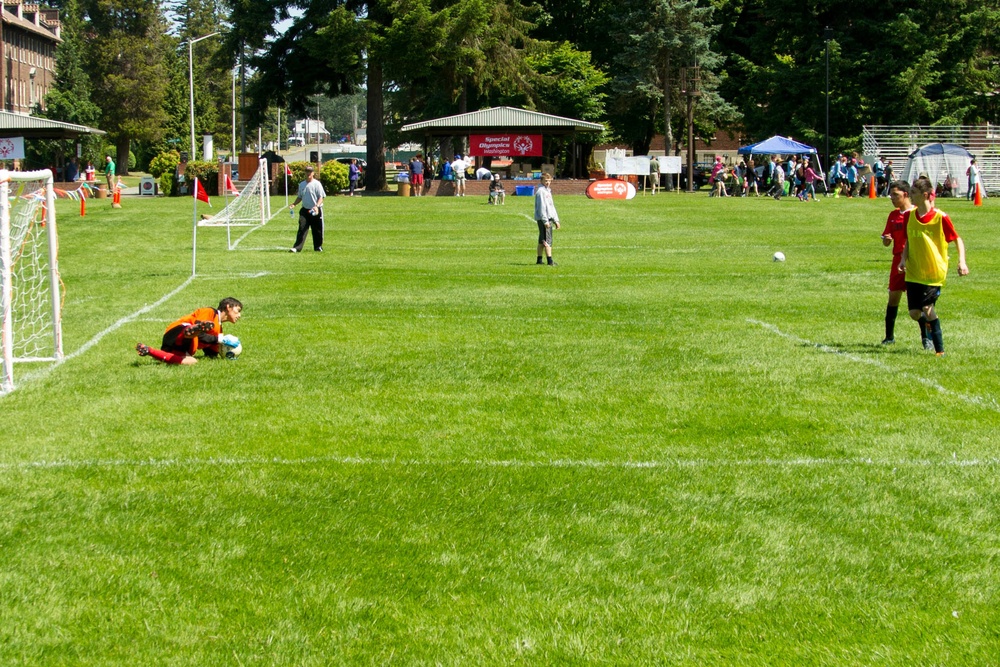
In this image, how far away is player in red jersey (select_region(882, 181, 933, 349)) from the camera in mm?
12289

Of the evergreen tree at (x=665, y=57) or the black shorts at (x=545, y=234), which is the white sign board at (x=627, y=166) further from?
the black shorts at (x=545, y=234)

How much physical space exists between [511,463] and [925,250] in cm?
595

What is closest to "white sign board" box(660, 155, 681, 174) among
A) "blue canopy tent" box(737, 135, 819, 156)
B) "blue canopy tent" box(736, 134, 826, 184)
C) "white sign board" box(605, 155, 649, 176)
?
"white sign board" box(605, 155, 649, 176)

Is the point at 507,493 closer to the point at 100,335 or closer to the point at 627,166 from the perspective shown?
the point at 100,335

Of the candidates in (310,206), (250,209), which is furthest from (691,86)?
(310,206)

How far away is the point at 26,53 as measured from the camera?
10788 centimetres

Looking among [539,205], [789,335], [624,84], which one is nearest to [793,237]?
[539,205]

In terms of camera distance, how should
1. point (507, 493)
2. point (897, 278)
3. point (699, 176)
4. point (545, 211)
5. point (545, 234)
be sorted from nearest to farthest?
point (507, 493), point (897, 278), point (545, 211), point (545, 234), point (699, 176)

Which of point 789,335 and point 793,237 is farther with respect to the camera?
point 793,237

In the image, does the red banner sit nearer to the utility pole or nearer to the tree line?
the tree line

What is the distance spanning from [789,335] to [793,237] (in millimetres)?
16736

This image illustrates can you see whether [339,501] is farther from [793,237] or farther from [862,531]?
[793,237]

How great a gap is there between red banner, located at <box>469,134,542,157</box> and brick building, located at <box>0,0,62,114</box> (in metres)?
58.4

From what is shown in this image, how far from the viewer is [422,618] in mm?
5324
